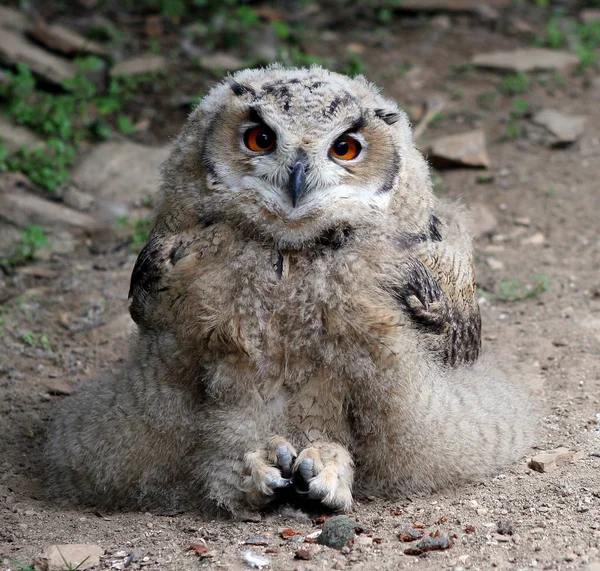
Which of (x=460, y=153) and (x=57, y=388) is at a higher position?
(x=460, y=153)

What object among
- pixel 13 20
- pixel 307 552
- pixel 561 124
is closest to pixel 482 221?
pixel 561 124

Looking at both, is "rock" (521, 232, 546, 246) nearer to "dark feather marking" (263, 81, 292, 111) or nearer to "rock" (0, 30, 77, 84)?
Answer: "dark feather marking" (263, 81, 292, 111)

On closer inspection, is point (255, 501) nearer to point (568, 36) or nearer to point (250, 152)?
point (250, 152)

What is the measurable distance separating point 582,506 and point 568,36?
22.4ft

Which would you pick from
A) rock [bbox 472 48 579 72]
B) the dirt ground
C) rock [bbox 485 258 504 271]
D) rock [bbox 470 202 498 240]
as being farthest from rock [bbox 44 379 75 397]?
rock [bbox 472 48 579 72]

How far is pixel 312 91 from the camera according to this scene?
3.43 m

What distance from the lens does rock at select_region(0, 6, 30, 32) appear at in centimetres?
872

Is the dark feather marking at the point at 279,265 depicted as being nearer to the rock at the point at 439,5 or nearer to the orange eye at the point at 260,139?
the orange eye at the point at 260,139

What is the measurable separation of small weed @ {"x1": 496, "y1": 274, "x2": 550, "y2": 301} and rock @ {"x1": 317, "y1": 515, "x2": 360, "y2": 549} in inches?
105

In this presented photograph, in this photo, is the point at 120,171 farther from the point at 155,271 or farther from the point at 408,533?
the point at 408,533

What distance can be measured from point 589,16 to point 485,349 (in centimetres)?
595

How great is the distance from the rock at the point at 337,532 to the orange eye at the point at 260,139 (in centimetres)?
145

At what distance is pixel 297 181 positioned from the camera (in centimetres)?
324

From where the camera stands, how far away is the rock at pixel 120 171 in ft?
23.4
